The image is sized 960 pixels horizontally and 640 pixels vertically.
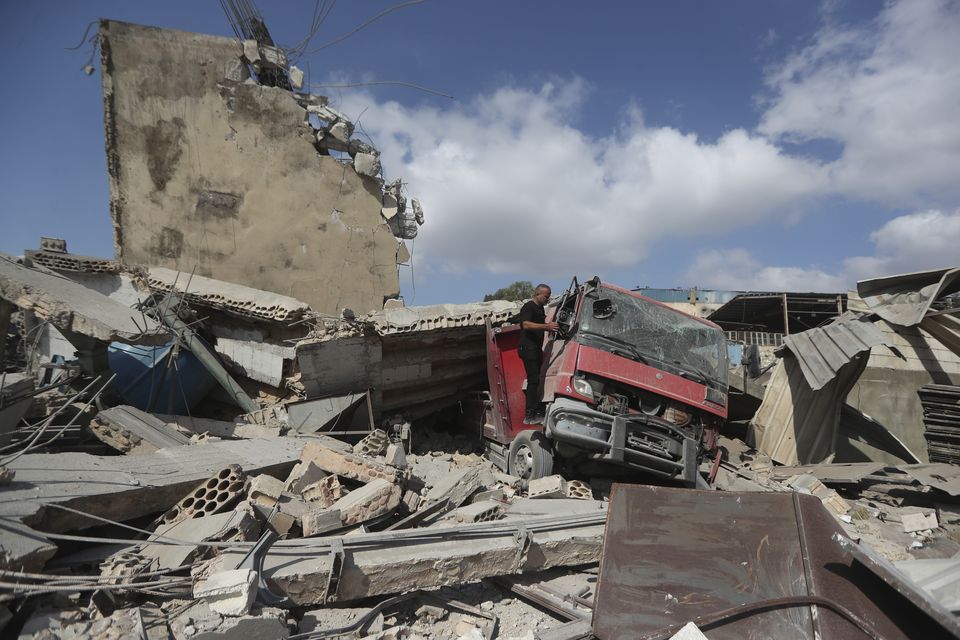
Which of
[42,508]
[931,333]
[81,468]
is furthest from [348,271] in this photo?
[931,333]

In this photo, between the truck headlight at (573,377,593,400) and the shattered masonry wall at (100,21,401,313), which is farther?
the shattered masonry wall at (100,21,401,313)

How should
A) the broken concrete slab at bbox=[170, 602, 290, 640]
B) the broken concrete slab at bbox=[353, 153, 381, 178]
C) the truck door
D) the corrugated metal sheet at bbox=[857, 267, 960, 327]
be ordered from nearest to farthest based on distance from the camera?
the broken concrete slab at bbox=[170, 602, 290, 640]
the truck door
the corrugated metal sheet at bbox=[857, 267, 960, 327]
the broken concrete slab at bbox=[353, 153, 381, 178]

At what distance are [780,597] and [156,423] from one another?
17.5ft

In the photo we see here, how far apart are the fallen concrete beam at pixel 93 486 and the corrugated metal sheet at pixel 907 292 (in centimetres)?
858

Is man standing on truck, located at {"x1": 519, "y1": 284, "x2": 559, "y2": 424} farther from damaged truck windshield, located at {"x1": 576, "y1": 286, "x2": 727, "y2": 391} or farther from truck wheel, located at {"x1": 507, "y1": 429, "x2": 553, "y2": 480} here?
damaged truck windshield, located at {"x1": 576, "y1": 286, "x2": 727, "y2": 391}

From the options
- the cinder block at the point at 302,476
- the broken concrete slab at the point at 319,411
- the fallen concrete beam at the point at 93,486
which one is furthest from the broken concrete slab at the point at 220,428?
the cinder block at the point at 302,476

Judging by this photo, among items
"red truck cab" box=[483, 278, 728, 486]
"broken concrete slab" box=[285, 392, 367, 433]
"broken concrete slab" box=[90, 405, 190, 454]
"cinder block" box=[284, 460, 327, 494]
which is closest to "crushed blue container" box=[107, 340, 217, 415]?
"broken concrete slab" box=[285, 392, 367, 433]

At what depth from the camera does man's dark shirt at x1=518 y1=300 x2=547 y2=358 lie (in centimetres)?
601

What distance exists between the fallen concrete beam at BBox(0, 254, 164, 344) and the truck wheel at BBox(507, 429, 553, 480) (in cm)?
402

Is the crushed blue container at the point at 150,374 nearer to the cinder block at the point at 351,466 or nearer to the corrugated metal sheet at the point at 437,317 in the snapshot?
the corrugated metal sheet at the point at 437,317

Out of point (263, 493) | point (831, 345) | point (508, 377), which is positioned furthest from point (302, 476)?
point (831, 345)

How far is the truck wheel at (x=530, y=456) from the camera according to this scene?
5823mm

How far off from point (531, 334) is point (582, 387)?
3.16 feet

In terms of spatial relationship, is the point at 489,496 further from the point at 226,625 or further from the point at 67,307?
the point at 67,307
